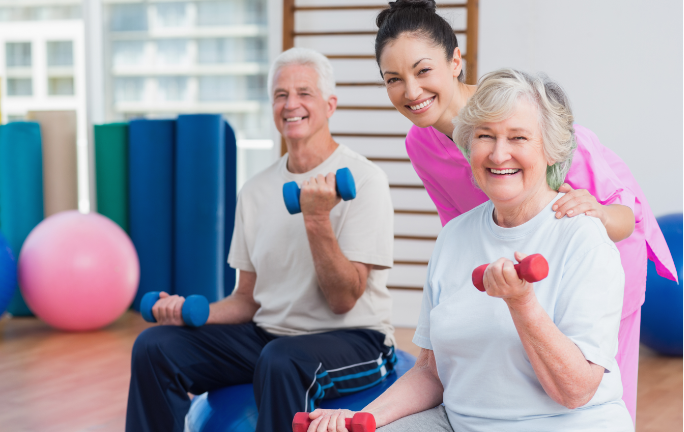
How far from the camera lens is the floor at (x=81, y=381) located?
235 centimetres

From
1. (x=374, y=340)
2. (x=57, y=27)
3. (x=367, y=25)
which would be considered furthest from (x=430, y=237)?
(x=57, y=27)

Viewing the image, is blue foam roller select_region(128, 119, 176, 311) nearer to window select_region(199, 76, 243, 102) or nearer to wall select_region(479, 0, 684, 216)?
window select_region(199, 76, 243, 102)

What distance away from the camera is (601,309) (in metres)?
0.98

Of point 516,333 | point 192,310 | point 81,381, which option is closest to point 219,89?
point 81,381

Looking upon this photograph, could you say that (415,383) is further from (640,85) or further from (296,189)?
(640,85)

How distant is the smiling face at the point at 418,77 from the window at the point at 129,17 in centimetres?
358

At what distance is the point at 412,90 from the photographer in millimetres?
1417

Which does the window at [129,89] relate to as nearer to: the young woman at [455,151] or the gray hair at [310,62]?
the gray hair at [310,62]

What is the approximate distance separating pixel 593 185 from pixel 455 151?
1.14ft

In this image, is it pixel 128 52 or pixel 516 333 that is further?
pixel 128 52

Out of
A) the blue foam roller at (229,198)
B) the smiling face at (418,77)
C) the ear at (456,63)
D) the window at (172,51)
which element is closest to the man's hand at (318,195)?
the smiling face at (418,77)

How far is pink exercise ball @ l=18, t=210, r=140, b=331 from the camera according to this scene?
3367 mm

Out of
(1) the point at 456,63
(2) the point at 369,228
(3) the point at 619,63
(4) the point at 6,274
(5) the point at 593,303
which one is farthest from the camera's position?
(3) the point at 619,63

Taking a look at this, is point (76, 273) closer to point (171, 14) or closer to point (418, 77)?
point (171, 14)
